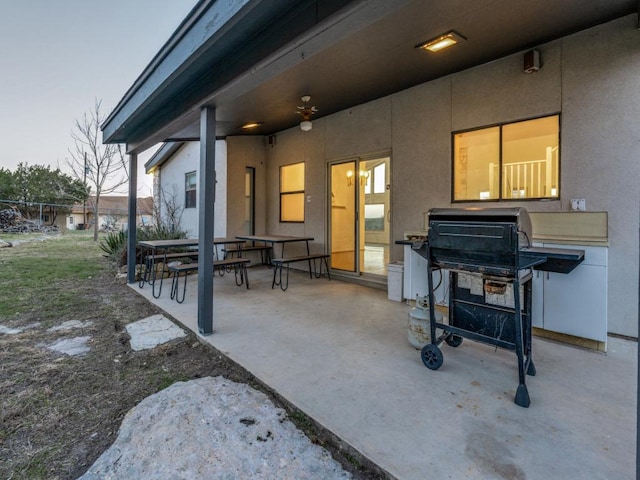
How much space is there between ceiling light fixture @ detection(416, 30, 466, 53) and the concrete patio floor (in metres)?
3.02

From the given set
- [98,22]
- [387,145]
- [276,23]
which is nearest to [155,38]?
[98,22]

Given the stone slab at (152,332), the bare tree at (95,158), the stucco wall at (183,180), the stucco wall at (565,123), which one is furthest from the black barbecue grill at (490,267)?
the bare tree at (95,158)

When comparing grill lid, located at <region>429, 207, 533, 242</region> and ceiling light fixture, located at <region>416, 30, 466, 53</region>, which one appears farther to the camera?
ceiling light fixture, located at <region>416, 30, 466, 53</region>

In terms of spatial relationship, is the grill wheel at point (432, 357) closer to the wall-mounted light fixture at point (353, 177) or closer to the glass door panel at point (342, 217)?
the glass door panel at point (342, 217)

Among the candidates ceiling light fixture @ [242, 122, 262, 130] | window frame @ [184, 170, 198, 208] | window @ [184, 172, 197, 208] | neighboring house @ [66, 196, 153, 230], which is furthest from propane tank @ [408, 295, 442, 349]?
window @ [184, 172, 197, 208]

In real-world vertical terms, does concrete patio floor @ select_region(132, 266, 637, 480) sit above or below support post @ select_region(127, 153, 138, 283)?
below

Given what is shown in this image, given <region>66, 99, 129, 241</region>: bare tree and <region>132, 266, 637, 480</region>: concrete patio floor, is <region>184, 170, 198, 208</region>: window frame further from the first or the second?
<region>66, 99, 129, 241</region>: bare tree

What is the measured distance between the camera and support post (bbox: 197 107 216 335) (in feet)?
10.8

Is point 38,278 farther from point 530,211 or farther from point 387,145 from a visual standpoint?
point 530,211

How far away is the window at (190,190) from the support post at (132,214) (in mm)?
3735

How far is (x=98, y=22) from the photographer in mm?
8164

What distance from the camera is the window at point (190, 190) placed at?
9367 millimetres

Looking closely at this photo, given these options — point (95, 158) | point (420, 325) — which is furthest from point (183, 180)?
point (420, 325)

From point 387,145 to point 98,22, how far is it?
27.4 ft
